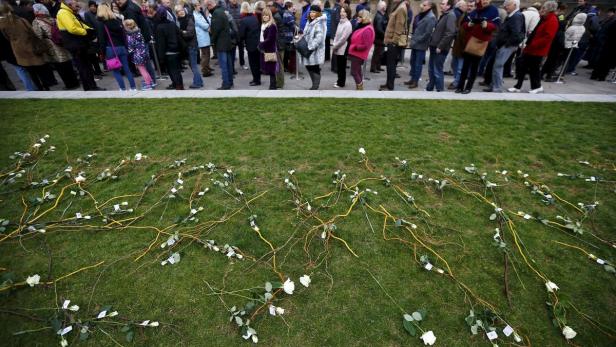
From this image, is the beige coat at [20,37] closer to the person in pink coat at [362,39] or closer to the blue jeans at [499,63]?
the person in pink coat at [362,39]

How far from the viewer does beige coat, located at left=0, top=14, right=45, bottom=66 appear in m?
7.22

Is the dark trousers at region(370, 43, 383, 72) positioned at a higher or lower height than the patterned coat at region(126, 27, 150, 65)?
lower

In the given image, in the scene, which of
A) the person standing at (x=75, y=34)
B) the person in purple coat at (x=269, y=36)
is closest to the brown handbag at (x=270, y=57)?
the person in purple coat at (x=269, y=36)

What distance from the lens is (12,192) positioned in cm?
405

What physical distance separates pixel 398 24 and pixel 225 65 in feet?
14.6

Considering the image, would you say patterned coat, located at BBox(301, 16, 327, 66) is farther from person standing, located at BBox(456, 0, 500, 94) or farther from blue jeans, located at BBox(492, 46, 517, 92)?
blue jeans, located at BBox(492, 46, 517, 92)

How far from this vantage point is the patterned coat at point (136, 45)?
7.51 meters

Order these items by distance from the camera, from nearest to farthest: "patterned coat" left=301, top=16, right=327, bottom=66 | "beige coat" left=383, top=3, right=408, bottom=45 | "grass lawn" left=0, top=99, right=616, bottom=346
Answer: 1. "grass lawn" left=0, top=99, right=616, bottom=346
2. "patterned coat" left=301, top=16, right=327, bottom=66
3. "beige coat" left=383, top=3, right=408, bottom=45

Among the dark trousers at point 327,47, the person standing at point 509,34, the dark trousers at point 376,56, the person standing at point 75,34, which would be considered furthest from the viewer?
the dark trousers at point 327,47

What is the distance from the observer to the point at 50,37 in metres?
7.76

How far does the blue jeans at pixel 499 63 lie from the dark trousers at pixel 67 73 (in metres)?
11.2

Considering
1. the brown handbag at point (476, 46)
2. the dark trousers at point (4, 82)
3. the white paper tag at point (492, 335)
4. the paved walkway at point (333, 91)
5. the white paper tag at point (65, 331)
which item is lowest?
the white paper tag at point (492, 335)

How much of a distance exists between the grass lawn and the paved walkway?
1.72 metres

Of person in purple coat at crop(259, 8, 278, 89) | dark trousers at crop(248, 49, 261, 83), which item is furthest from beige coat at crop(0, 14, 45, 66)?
person in purple coat at crop(259, 8, 278, 89)
